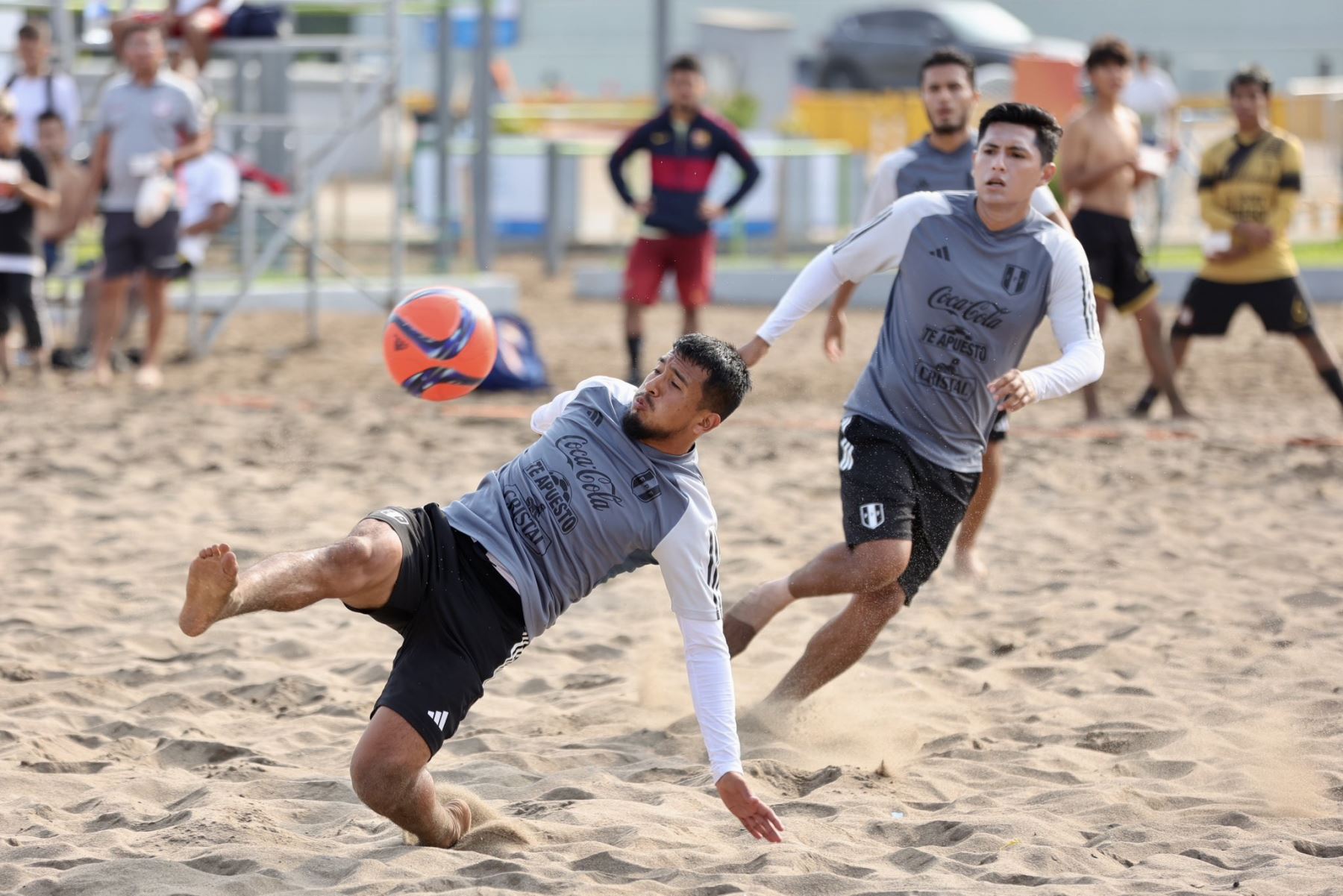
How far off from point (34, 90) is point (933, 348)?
8874 mm

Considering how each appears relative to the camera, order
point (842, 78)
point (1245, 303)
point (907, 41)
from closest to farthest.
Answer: point (1245, 303), point (907, 41), point (842, 78)

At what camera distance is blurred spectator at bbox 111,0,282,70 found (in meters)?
12.2

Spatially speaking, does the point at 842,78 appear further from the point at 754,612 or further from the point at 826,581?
the point at 826,581

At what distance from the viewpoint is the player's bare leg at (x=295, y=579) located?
332cm

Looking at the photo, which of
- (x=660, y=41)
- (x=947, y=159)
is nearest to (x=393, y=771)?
(x=947, y=159)

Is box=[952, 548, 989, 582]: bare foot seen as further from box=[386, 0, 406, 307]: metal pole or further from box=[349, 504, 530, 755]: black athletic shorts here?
box=[386, 0, 406, 307]: metal pole

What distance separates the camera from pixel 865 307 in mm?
15875

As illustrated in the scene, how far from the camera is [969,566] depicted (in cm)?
658

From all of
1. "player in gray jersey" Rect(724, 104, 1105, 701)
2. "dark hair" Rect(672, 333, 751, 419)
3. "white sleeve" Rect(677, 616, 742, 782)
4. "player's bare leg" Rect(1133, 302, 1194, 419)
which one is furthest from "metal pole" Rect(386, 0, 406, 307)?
→ "white sleeve" Rect(677, 616, 742, 782)

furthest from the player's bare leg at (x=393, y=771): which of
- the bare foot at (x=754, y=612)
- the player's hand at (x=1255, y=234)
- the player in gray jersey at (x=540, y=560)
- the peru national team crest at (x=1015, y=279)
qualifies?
the player's hand at (x=1255, y=234)

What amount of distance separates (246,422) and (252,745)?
509 cm

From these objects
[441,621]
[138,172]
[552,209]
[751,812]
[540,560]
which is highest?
[138,172]

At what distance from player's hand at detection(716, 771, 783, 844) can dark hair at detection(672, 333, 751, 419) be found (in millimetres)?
914

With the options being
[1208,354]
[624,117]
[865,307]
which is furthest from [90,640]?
[624,117]
